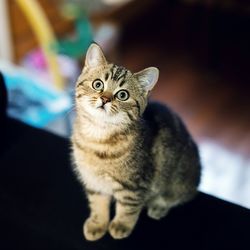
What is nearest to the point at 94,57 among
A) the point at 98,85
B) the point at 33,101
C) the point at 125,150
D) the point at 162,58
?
the point at 98,85

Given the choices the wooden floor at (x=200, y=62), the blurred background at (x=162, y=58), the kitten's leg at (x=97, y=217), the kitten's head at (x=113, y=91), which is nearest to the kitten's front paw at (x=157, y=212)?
the kitten's leg at (x=97, y=217)

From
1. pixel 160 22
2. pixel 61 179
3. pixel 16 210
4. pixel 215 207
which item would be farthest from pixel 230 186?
pixel 160 22

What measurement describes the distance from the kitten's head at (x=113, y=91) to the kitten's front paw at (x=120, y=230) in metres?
0.27

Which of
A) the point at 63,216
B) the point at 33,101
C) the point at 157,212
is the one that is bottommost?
the point at 33,101

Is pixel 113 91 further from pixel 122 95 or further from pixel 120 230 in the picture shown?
pixel 120 230

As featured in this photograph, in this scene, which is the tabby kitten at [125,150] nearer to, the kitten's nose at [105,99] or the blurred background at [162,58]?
the kitten's nose at [105,99]

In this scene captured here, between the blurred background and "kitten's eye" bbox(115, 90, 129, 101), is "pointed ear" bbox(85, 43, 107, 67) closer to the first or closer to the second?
"kitten's eye" bbox(115, 90, 129, 101)

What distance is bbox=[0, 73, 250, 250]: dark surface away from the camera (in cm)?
105

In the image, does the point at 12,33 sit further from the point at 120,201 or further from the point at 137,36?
the point at 120,201

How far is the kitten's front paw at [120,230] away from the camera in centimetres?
107

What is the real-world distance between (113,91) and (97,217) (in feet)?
1.13

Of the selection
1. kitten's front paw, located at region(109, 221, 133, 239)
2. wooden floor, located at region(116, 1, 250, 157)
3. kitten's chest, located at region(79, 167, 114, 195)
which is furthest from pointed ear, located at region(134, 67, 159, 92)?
wooden floor, located at region(116, 1, 250, 157)

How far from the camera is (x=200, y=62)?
2.90m

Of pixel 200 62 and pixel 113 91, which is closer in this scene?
pixel 113 91
